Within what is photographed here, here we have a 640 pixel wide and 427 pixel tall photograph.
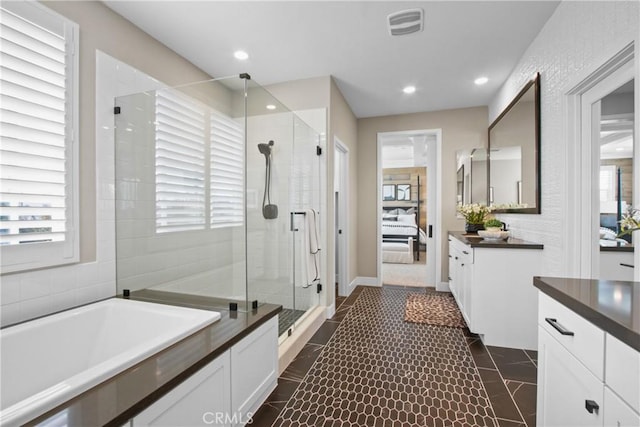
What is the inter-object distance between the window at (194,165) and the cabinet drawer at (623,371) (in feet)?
6.53

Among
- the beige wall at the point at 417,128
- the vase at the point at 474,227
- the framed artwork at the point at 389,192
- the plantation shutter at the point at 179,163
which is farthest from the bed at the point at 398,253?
the plantation shutter at the point at 179,163

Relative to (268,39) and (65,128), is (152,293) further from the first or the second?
(268,39)

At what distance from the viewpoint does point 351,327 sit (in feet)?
9.62

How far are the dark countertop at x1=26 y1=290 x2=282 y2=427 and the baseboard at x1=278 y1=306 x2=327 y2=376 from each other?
25.3 inches

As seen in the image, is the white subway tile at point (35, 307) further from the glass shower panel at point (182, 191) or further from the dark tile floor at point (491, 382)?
the dark tile floor at point (491, 382)

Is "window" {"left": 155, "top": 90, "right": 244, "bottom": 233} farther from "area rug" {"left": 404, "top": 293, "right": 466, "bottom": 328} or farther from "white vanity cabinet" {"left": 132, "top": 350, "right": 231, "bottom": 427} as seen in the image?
"area rug" {"left": 404, "top": 293, "right": 466, "bottom": 328}

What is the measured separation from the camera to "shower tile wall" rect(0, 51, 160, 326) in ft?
5.29

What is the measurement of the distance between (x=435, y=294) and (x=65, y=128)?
427 centimetres

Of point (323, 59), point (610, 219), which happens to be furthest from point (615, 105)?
point (323, 59)

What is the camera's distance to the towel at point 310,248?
2885 mm

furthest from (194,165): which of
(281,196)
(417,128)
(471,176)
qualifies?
(471,176)

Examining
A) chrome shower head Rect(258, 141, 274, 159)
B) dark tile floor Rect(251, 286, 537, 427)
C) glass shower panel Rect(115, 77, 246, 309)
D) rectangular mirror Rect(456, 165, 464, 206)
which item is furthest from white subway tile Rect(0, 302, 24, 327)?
rectangular mirror Rect(456, 165, 464, 206)

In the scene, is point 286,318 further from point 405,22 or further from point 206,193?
point 405,22

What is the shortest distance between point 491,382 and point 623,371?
1501 millimetres
